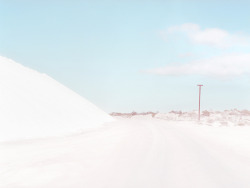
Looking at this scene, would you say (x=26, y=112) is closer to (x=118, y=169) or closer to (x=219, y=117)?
(x=118, y=169)

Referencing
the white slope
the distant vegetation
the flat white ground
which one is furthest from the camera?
the distant vegetation

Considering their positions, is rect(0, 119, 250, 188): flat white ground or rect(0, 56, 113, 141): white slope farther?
rect(0, 56, 113, 141): white slope

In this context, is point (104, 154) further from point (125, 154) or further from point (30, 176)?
point (30, 176)

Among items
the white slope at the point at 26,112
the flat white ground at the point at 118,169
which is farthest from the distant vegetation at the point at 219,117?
the flat white ground at the point at 118,169

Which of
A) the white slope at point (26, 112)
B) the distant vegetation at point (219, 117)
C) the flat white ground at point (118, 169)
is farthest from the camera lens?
the distant vegetation at point (219, 117)

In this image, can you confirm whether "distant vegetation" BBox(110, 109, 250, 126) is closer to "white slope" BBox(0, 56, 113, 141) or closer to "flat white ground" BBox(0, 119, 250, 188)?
→ "white slope" BBox(0, 56, 113, 141)

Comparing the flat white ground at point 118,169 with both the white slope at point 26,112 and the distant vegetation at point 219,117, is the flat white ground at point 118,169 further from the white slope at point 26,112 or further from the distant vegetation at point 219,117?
the distant vegetation at point 219,117

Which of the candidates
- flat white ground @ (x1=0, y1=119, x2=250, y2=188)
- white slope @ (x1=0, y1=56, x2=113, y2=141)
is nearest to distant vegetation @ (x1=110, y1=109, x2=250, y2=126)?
white slope @ (x1=0, y1=56, x2=113, y2=141)

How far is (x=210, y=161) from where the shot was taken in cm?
798

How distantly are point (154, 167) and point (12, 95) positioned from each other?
1214cm

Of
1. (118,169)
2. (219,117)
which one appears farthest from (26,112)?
(219,117)

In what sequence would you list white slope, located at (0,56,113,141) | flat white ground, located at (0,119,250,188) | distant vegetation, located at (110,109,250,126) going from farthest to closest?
distant vegetation, located at (110,109,250,126), white slope, located at (0,56,113,141), flat white ground, located at (0,119,250,188)

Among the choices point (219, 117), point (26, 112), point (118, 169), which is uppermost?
point (219, 117)

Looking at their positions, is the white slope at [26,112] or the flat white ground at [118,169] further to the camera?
the white slope at [26,112]
